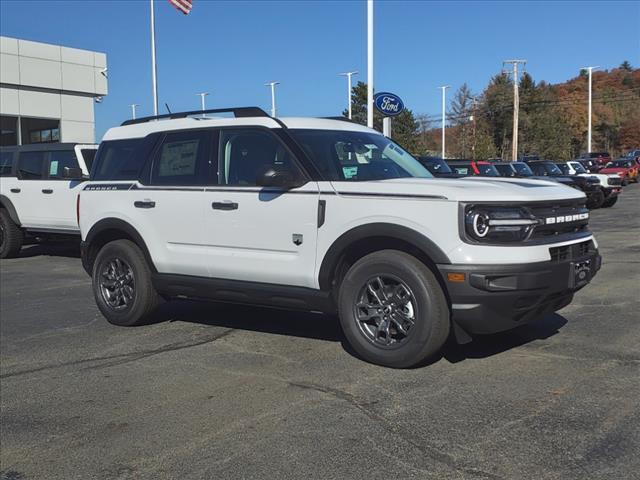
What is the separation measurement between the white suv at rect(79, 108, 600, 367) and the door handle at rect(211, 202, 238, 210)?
12 mm

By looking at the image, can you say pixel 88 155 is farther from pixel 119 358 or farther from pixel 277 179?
pixel 277 179

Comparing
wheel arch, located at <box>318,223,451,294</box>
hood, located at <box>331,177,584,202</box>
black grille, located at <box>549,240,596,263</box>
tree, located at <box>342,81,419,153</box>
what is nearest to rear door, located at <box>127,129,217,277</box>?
wheel arch, located at <box>318,223,451,294</box>

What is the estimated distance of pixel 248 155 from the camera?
5.85 meters

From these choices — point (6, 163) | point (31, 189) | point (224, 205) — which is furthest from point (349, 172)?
point (6, 163)

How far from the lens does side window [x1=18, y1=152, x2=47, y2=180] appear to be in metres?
12.7

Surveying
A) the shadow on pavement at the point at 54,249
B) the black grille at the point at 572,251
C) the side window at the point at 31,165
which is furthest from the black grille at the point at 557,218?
the shadow on pavement at the point at 54,249

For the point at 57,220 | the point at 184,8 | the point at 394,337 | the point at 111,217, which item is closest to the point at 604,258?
the point at 394,337

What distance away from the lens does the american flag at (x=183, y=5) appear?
2353 centimetres

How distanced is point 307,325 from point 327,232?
169cm

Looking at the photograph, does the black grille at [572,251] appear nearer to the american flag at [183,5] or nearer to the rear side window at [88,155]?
the rear side window at [88,155]

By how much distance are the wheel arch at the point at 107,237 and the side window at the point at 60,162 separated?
582 centimetres

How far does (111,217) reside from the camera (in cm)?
675

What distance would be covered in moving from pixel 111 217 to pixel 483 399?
4.26m

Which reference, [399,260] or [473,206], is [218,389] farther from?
[473,206]
